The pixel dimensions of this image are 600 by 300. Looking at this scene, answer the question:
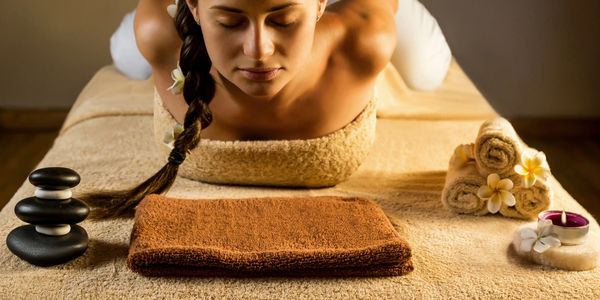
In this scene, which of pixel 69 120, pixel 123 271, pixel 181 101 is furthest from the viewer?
pixel 69 120

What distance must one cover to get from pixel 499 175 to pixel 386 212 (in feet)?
0.68

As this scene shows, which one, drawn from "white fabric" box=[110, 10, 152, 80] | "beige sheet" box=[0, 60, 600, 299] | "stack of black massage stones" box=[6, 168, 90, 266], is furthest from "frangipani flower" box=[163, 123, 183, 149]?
"white fabric" box=[110, 10, 152, 80]

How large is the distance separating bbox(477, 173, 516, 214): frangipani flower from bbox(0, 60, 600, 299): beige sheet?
4cm

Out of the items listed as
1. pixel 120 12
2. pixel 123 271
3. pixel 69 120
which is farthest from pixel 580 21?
pixel 123 271

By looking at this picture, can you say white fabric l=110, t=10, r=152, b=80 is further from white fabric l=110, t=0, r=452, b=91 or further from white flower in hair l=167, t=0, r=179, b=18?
white flower in hair l=167, t=0, r=179, b=18

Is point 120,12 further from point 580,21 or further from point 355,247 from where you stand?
point 355,247

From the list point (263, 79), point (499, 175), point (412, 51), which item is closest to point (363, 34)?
point (263, 79)

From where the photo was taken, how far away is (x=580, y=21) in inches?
112

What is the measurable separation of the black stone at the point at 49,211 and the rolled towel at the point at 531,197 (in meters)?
0.73

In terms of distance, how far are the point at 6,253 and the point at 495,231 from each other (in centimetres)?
80

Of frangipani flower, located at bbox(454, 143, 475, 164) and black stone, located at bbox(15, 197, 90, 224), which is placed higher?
black stone, located at bbox(15, 197, 90, 224)

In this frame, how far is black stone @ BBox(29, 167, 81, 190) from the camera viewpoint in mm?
1300

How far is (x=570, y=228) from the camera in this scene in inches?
53.5

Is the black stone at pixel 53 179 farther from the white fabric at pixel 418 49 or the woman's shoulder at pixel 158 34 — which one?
the white fabric at pixel 418 49
